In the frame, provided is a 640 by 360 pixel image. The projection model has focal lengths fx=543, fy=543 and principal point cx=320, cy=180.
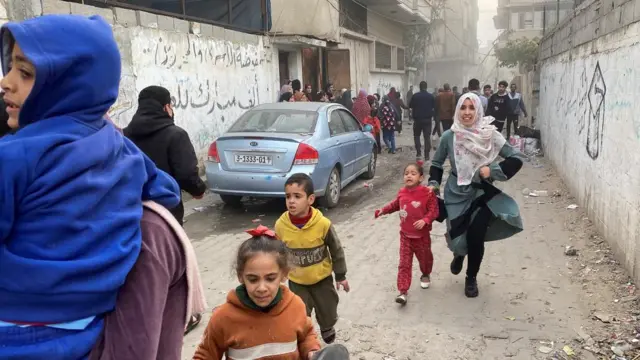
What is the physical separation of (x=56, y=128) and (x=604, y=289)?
4.68 meters

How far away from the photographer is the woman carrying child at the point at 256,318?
217cm

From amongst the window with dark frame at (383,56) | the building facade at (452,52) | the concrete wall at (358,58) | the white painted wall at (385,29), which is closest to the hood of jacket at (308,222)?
the concrete wall at (358,58)

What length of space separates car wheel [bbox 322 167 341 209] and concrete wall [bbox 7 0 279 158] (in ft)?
10.0

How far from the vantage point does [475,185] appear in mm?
4473

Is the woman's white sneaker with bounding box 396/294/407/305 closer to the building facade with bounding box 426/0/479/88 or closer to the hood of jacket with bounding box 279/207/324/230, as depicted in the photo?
the hood of jacket with bounding box 279/207/324/230

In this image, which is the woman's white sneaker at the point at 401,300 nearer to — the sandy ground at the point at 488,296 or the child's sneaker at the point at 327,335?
the sandy ground at the point at 488,296

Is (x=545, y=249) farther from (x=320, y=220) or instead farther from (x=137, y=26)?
(x=137, y=26)

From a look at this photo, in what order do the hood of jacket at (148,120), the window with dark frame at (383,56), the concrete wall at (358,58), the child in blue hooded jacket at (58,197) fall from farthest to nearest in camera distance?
the window with dark frame at (383,56), the concrete wall at (358,58), the hood of jacket at (148,120), the child in blue hooded jacket at (58,197)

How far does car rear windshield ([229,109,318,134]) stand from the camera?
25.3 feet

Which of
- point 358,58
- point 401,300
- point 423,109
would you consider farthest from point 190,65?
point 358,58

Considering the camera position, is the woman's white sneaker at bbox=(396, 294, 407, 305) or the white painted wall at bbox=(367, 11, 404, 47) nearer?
the woman's white sneaker at bbox=(396, 294, 407, 305)

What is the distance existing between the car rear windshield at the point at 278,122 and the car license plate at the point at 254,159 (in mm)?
Answer: 610

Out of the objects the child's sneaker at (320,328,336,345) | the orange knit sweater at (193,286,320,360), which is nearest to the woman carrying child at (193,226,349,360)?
the orange knit sweater at (193,286,320,360)

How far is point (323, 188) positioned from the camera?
754 centimetres
